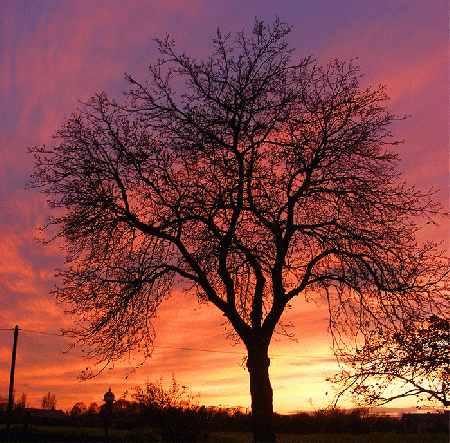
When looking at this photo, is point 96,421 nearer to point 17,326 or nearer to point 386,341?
point 17,326

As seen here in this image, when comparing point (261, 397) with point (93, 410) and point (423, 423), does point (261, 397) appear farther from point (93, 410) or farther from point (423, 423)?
point (93, 410)

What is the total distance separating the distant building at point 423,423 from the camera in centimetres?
2393

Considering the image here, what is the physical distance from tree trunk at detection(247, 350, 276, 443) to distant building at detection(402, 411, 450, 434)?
14.2 metres

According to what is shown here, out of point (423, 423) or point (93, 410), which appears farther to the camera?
point (93, 410)

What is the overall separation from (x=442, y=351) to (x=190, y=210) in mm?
7003

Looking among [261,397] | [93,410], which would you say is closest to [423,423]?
[261,397]

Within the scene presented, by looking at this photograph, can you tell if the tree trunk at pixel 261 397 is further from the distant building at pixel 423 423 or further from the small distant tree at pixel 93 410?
the small distant tree at pixel 93 410

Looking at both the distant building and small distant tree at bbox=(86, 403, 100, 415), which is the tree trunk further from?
small distant tree at bbox=(86, 403, 100, 415)

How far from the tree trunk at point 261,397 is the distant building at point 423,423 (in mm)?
14174

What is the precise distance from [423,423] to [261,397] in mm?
21283

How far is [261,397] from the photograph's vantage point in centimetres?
1249

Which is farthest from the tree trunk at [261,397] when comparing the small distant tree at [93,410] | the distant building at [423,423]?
the small distant tree at [93,410]

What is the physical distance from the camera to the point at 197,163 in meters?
13.9

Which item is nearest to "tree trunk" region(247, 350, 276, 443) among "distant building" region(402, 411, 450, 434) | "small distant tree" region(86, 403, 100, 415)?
"distant building" region(402, 411, 450, 434)
